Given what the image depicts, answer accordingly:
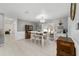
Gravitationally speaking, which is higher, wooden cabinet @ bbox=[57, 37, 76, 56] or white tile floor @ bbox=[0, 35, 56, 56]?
wooden cabinet @ bbox=[57, 37, 76, 56]

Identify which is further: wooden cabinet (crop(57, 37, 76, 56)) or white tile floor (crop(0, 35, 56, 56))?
white tile floor (crop(0, 35, 56, 56))

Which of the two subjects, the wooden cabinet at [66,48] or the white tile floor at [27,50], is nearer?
the wooden cabinet at [66,48]

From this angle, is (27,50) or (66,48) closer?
(66,48)

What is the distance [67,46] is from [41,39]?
4.08 m

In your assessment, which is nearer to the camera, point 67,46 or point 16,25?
point 67,46

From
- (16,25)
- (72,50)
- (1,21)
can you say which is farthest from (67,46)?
(16,25)

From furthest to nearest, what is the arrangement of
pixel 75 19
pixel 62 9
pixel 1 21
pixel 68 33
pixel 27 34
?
pixel 27 34 → pixel 1 21 → pixel 62 9 → pixel 68 33 → pixel 75 19

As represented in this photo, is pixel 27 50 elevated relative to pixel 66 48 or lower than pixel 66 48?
lower

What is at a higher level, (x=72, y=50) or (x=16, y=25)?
(x=16, y=25)

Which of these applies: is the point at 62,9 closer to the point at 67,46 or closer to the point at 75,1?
the point at 75,1

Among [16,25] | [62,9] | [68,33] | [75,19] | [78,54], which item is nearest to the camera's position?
[78,54]

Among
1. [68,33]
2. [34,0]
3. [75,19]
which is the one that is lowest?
[68,33]

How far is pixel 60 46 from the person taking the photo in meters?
2.70

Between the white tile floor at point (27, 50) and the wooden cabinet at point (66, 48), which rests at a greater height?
the wooden cabinet at point (66, 48)
